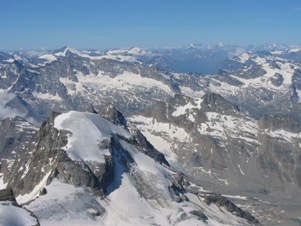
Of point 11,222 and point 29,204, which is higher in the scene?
point 11,222

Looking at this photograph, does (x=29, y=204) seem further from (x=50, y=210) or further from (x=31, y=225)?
(x=31, y=225)

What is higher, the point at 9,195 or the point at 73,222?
the point at 9,195

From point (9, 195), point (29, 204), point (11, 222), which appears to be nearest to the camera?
point (11, 222)

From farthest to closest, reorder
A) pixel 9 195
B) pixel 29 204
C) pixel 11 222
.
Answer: pixel 29 204
pixel 9 195
pixel 11 222

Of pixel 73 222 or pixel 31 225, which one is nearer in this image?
pixel 31 225

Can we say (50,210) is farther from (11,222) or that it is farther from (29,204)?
(11,222)

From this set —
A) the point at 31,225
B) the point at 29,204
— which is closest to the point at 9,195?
the point at 31,225

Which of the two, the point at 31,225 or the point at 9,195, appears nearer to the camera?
the point at 31,225
